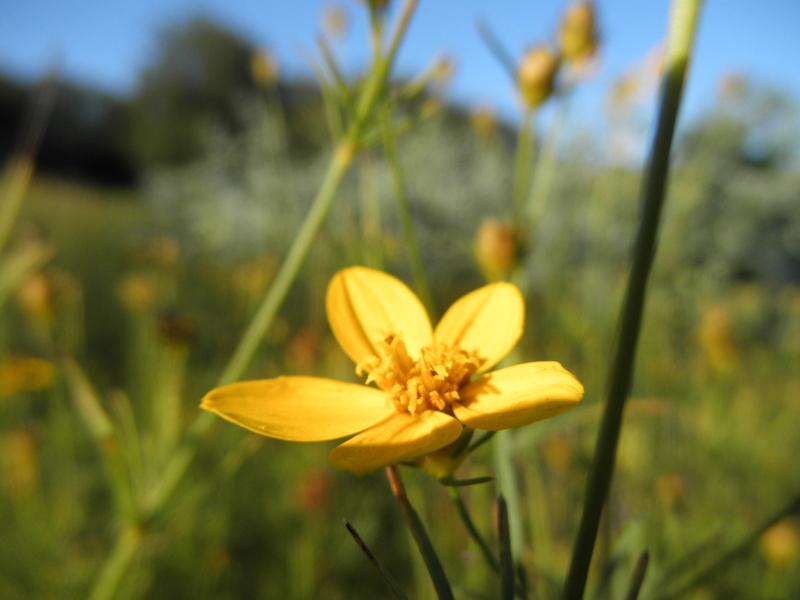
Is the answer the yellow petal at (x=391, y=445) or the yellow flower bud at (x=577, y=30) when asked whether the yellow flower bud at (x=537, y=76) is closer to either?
the yellow flower bud at (x=577, y=30)

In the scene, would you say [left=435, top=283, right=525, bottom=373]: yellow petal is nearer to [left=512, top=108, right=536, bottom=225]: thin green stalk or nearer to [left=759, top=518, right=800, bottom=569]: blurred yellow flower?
[left=512, top=108, right=536, bottom=225]: thin green stalk

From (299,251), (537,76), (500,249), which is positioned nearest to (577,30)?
(537,76)

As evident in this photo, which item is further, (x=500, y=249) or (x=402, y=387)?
(x=500, y=249)

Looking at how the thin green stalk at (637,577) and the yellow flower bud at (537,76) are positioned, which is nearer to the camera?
the thin green stalk at (637,577)

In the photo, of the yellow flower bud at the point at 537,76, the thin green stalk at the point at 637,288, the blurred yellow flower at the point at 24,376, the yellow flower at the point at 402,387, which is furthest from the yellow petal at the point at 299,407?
the blurred yellow flower at the point at 24,376

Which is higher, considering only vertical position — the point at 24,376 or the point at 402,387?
the point at 402,387

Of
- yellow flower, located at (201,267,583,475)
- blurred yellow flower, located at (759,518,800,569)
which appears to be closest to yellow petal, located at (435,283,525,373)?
yellow flower, located at (201,267,583,475)

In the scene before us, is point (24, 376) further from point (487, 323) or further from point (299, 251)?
point (487, 323)
